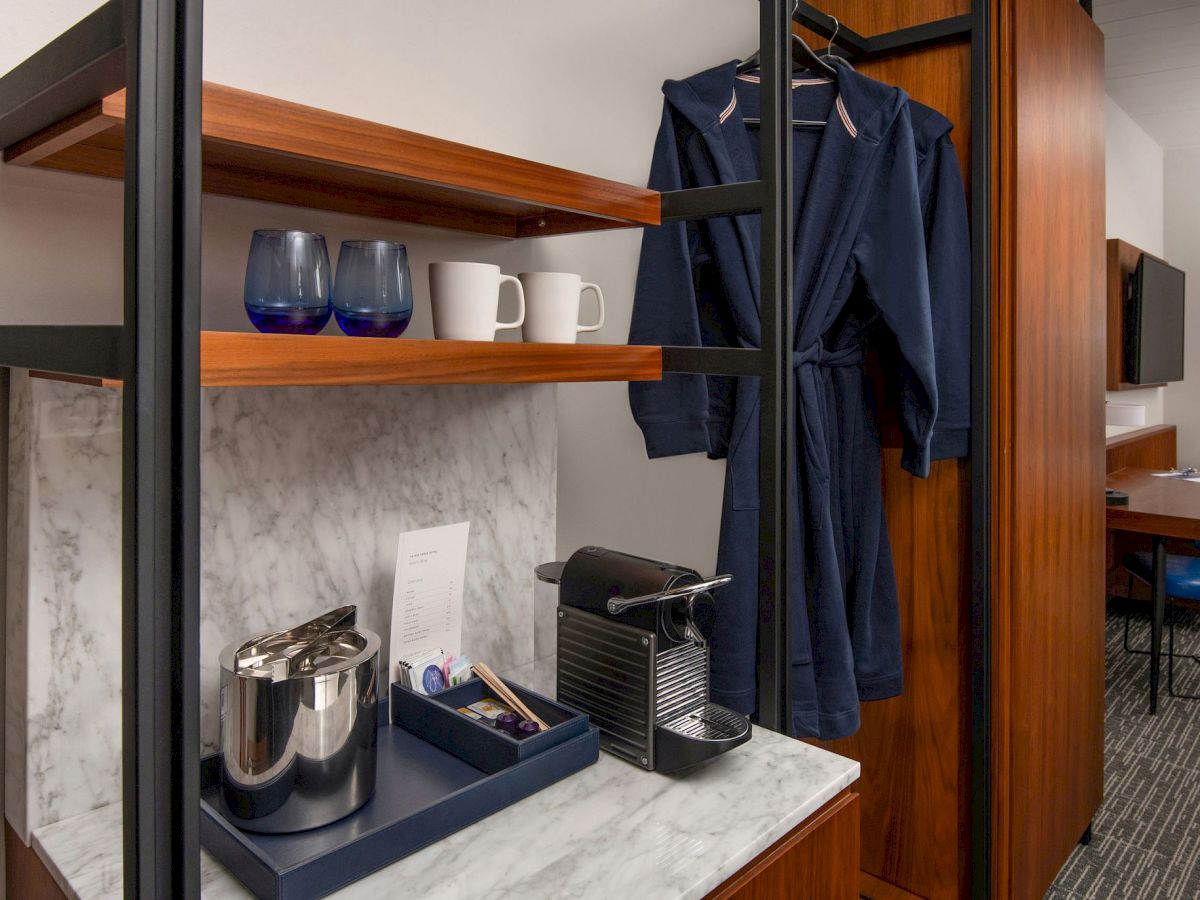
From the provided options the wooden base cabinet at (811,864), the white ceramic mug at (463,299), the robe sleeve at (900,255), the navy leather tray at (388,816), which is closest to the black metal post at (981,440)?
the robe sleeve at (900,255)

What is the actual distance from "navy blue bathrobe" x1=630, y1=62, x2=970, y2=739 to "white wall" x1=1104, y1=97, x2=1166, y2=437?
380cm

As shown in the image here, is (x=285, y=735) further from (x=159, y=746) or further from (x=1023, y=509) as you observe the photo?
(x=1023, y=509)

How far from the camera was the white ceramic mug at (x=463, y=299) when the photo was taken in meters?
1.05

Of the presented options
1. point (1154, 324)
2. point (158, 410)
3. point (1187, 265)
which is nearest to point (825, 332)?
point (158, 410)

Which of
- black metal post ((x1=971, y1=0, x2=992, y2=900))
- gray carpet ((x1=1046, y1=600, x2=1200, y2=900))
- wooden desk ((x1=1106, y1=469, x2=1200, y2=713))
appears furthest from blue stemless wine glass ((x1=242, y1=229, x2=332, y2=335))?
wooden desk ((x1=1106, y1=469, x2=1200, y2=713))

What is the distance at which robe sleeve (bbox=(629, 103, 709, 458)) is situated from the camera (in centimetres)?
156

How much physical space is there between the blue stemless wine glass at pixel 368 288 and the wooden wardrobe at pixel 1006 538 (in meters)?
1.39

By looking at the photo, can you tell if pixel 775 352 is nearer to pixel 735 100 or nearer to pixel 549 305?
pixel 549 305

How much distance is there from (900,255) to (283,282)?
46.9 inches

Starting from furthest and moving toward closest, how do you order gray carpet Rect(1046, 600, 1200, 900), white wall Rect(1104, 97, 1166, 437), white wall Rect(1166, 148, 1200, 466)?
white wall Rect(1166, 148, 1200, 466) → white wall Rect(1104, 97, 1166, 437) → gray carpet Rect(1046, 600, 1200, 900)

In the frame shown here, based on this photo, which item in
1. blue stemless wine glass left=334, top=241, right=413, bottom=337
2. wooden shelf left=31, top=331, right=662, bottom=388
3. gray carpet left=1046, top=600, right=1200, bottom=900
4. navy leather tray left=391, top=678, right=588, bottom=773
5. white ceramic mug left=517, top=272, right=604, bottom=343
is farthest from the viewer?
gray carpet left=1046, top=600, right=1200, bottom=900

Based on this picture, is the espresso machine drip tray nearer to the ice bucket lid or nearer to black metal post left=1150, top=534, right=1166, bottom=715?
the ice bucket lid

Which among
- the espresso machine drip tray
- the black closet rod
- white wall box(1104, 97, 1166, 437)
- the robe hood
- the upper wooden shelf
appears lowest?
the espresso machine drip tray

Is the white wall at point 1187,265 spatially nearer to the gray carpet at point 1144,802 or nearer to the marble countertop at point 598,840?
the gray carpet at point 1144,802
